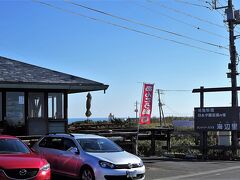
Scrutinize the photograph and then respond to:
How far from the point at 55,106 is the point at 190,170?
24.1ft

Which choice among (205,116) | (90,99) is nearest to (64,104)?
(205,116)

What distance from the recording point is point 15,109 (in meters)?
20.7

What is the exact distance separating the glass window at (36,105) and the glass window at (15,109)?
38 centimetres

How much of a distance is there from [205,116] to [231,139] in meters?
1.75

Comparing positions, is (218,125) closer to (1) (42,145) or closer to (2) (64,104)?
(2) (64,104)

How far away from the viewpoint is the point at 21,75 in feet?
66.0

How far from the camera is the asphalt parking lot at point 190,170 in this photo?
51.0 ft

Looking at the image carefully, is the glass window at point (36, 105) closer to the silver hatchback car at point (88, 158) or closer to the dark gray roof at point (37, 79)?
the dark gray roof at point (37, 79)

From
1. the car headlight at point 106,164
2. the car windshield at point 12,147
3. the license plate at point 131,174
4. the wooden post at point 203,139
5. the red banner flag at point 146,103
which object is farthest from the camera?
the wooden post at point 203,139

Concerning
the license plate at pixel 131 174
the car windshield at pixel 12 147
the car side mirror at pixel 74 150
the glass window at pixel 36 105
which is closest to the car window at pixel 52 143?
the car side mirror at pixel 74 150

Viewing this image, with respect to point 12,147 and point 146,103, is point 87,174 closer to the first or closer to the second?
point 12,147

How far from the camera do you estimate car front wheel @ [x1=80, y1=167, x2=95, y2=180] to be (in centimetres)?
1278

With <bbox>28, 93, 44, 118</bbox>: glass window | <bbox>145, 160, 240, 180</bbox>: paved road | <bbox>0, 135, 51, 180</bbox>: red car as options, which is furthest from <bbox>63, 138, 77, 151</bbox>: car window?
<bbox>28, 93, 44, 118</bbox>: glass window

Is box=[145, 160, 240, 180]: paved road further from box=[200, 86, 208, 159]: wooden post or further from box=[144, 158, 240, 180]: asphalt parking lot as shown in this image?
box=[200, 86, 208, 159]: wooden post
